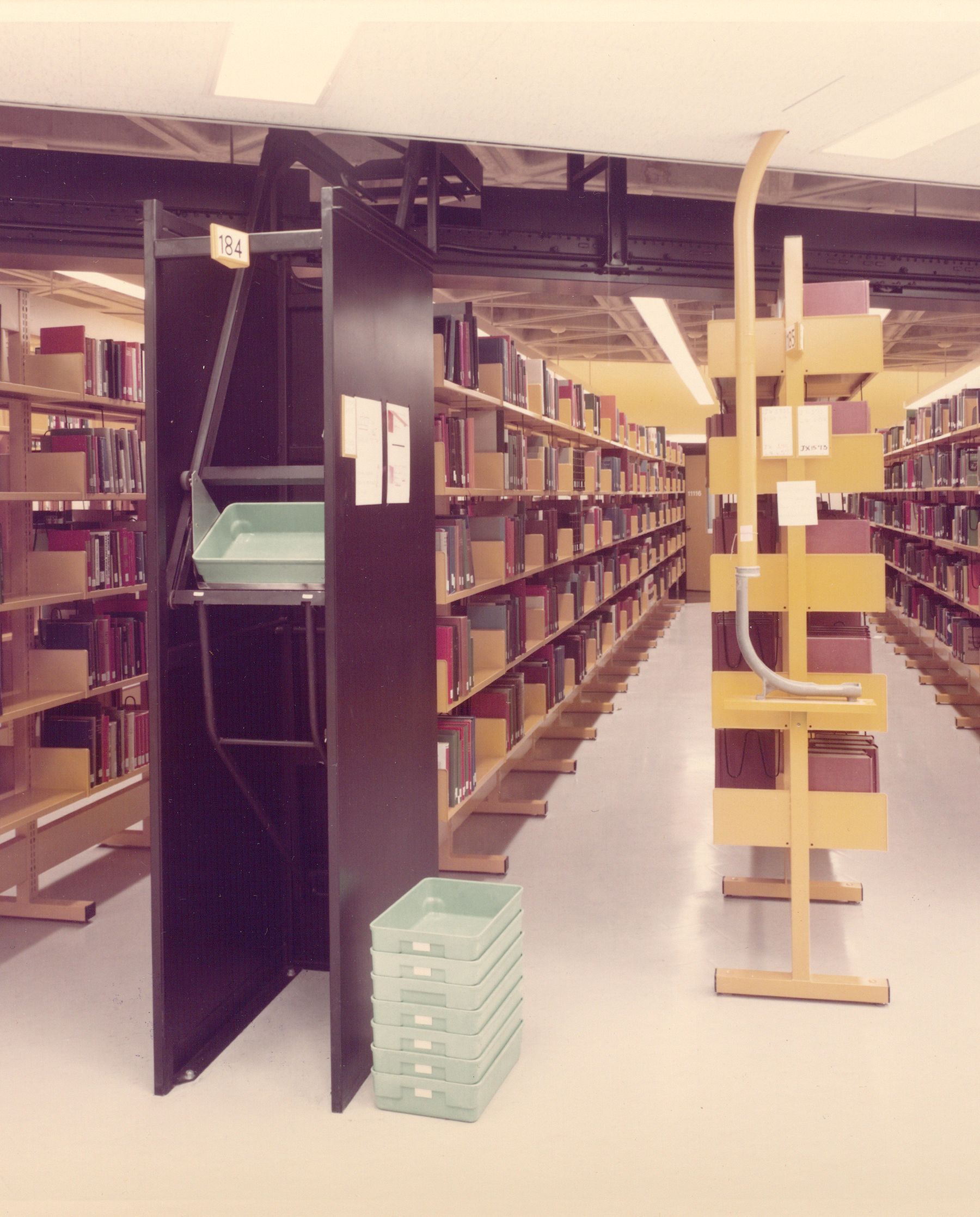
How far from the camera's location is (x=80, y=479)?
4.13m

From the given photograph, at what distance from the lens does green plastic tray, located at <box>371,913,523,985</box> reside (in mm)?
2549

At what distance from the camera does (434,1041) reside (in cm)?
258

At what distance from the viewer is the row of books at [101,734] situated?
427cm

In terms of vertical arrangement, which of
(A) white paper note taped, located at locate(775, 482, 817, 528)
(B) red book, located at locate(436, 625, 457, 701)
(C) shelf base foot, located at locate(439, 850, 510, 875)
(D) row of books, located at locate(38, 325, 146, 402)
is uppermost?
(D) row of books, located at locate(38, 325, 146, 402)

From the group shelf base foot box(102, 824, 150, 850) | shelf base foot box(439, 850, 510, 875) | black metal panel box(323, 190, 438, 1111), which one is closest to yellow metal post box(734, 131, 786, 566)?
black metal panel box(323, 190, 438, 1111)

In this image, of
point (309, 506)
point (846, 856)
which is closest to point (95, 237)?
point (309, 506)

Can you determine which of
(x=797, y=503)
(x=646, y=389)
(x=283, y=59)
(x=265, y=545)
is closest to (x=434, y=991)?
(x=265, y=545)

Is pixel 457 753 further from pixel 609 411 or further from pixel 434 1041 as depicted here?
pixel 609 411

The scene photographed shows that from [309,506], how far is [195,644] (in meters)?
0.48

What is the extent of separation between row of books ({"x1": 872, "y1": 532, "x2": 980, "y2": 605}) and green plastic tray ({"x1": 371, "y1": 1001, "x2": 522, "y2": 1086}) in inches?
246

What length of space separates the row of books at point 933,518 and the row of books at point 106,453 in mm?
5904

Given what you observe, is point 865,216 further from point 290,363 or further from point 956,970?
point 956,970

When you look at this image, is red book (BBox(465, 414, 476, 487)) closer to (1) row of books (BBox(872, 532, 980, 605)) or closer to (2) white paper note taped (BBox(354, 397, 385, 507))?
(2) white paper note taped (BBox(354, 397, 385, 507))

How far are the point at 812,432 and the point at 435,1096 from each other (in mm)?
2112
